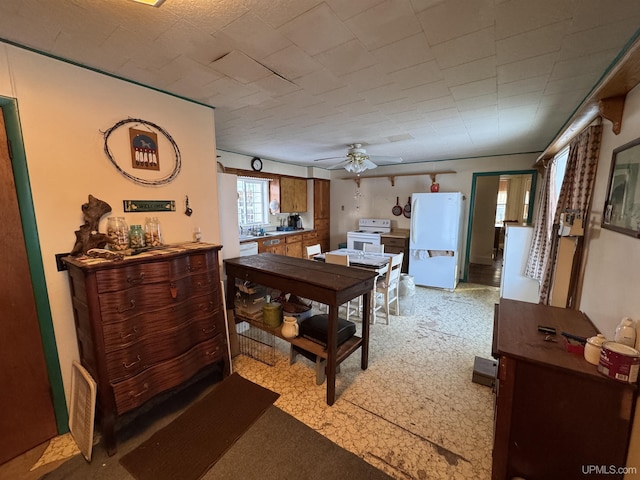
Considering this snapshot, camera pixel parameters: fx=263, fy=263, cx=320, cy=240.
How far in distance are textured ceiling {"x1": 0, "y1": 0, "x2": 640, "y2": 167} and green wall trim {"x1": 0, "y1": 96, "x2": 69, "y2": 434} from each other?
445mm

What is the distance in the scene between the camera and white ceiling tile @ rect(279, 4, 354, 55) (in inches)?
46.9

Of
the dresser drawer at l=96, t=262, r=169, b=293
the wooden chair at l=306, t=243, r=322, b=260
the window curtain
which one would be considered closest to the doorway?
the window curtain

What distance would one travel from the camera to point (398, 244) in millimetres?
5270

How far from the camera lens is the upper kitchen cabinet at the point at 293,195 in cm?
541

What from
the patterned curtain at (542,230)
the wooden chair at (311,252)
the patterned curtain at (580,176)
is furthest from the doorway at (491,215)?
the wooden chair at (311,252)

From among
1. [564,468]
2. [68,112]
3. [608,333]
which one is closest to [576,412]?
[564,468]

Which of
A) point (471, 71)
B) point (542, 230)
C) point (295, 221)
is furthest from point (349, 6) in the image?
point (295, 221)

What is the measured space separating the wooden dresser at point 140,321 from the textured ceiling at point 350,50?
3.87 feet

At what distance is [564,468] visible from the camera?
1.21m

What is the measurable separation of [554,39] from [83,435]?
3.44 m

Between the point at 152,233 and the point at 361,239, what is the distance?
4131 mm

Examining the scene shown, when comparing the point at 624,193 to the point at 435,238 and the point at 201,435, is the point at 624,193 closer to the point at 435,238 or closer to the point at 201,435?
the point at 201,435

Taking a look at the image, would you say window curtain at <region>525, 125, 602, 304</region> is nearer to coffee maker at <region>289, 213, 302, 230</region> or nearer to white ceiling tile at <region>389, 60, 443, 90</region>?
white ceiling tile at <region>389, 60, 443, 90</region>

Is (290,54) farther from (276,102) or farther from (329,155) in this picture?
(329,155)
